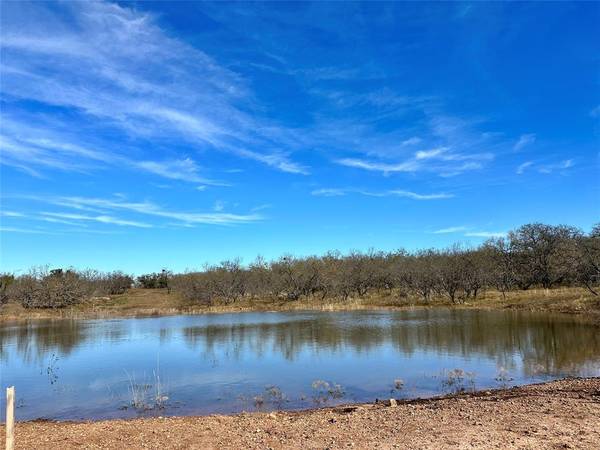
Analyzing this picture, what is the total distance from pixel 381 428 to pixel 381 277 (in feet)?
210

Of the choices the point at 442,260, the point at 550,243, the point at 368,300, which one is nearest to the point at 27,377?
the point at 368,300

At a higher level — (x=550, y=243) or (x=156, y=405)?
(x=550, y=243)

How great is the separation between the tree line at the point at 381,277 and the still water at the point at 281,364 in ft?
77.7

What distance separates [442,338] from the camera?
27.4 metres

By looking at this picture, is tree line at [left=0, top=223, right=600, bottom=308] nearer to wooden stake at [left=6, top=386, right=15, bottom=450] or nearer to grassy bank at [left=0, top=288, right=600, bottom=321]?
grassy bank at [left=0, top=288, right=600, bottom=321]

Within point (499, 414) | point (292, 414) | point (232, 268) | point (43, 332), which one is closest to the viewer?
point (499, 414)

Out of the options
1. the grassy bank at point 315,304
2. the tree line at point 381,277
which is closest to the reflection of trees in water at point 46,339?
the grassy bank at point 315,304

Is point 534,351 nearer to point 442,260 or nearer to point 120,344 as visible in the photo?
point 120,344

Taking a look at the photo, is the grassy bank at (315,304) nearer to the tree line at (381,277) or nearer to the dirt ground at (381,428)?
the tree line at (381,277)

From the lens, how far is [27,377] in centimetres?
2095

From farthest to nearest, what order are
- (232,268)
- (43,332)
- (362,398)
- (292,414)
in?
1. (232,268)
2. (43,332)
3. (362,398)
4. (292,414)

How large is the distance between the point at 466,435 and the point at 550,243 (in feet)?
212

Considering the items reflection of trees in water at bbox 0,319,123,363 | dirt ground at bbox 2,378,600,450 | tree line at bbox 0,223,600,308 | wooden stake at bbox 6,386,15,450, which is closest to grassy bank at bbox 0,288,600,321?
tree line at bbox 0,223,600,308

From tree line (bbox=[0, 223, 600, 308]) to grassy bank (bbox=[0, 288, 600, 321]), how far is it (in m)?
2.04
